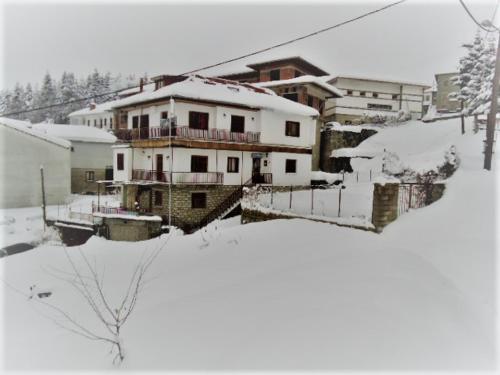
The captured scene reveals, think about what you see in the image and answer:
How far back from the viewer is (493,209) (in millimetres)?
8703

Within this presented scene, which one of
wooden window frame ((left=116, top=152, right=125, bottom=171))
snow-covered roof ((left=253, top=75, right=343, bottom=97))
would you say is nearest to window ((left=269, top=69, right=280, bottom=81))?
snow-covered roof ((left=253, top=75, right=343, bottom=97))

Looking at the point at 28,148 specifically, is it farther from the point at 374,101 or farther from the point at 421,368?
the point at 374,101

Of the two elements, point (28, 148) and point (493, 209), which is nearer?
point (493, 209)

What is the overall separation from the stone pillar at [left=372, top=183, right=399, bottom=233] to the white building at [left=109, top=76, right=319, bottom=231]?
44.6 feet

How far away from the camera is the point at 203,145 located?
21688 mm

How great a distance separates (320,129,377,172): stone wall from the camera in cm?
3138

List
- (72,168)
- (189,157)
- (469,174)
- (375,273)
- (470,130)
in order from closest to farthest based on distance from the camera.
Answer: (375,273) → (469,174) → (189,157) → (470,130) → (72,168)

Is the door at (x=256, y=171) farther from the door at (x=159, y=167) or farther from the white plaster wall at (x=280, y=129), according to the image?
the door at (x=159, y=167)

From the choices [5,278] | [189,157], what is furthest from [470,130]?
[5,278]

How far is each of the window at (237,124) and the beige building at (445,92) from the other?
2961 cm

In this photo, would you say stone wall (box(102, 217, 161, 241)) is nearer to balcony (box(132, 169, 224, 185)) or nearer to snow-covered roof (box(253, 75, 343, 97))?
balcony (box(132, 169, 224, 185))

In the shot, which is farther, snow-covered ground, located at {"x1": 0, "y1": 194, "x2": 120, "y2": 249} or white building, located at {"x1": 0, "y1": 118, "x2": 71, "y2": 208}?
white building, located at {"x1": 0, "y1": 118, "x2": 71, "y2": 208}

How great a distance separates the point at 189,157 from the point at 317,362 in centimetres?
1853

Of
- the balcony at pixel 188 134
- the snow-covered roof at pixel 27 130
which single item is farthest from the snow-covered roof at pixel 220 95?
the snow-covered roof at pixel 27 130
